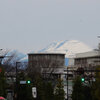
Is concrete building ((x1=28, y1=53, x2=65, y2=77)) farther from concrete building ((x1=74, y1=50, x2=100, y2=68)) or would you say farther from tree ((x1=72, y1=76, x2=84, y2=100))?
tree ((x1=72, y1=76, x2=84, y2=100))

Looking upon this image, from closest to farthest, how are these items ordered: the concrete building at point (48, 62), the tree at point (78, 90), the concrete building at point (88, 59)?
1. the tree at point (78, 90)
2. the concrete building at point (48, 62)
3. the concrete building at point (88, 59)

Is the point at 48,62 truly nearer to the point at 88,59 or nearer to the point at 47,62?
the point at 47,62

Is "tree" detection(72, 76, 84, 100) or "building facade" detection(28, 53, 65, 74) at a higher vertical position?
"tree" detection(72, 76, 84, 100)

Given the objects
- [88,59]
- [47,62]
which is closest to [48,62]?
[47,62]

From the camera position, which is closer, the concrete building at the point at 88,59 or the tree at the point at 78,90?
the tree at the point at 78,90

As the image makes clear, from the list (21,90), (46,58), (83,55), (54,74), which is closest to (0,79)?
(21,90)

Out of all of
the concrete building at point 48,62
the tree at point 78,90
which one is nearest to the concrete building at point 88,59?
the concrete building at point 48,62

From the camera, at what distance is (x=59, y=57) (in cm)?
13050

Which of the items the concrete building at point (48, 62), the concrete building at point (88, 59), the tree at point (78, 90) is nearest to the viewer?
the tree at point (78, 90)

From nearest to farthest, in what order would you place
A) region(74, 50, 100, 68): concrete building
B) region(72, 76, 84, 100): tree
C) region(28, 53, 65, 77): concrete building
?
region(72, 76, 84, 100): tree
region(28, 53, 65, 77): concrete building
region(74, 50, 100, 68): concrete building

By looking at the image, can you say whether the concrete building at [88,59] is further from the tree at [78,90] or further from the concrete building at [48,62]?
the tree at [78,90]

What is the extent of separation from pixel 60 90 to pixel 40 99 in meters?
6.71

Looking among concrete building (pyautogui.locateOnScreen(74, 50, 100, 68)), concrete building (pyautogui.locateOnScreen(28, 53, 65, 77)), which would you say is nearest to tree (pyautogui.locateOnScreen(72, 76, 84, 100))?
concrete building (pyautogui.locateOnScreen(28, 53, 65, 77))

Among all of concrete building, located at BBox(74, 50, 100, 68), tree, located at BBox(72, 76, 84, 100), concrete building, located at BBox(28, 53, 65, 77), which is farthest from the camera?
concrete building, located at BBox(74, 50, 100, 68)
